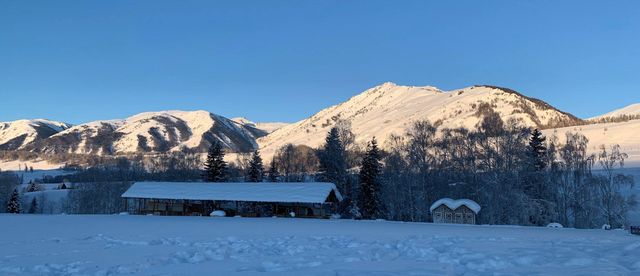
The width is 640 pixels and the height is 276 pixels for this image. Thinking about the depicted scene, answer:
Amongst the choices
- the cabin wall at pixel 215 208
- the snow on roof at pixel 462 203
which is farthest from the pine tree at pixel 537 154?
the cabin wall at pixel 215 208

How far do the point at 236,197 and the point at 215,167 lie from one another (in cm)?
1518

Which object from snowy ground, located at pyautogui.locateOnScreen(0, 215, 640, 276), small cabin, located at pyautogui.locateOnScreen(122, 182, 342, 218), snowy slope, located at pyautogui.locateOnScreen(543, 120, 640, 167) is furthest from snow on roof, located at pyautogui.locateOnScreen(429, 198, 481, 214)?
snowy slope, located at pyautogui.locateOnScreen(543, 120, 640, 167)

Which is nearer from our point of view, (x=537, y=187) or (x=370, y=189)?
(x=537, y=187)

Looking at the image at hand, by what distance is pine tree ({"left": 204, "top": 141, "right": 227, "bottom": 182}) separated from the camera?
55.9m

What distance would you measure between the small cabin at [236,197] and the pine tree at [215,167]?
23.8 ft

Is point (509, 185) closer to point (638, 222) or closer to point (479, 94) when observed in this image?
point (638, 222)

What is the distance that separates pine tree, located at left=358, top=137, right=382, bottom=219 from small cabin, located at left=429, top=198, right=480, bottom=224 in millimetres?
8121

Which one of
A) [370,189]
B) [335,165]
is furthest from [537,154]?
[335,165]

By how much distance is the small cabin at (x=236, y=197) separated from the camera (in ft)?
136

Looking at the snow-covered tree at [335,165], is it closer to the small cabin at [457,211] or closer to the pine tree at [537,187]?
the small cabin at [457,211]

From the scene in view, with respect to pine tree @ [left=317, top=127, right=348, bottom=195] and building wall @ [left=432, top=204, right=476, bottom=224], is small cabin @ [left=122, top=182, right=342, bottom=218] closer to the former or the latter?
pine tree @ [left=317, top=127, right=348, bottom=195]

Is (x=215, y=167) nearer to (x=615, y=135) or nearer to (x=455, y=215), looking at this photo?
(x=455, y=215)

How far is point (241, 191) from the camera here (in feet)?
143

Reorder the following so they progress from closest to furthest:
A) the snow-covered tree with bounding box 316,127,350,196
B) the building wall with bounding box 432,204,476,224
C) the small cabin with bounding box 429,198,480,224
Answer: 1. the small cabin with bounding box 429,198,480,224
2. the building wall with bounding box 432,204,476,224
3. the snow-covered tree with bounding box 316,127,350,196
